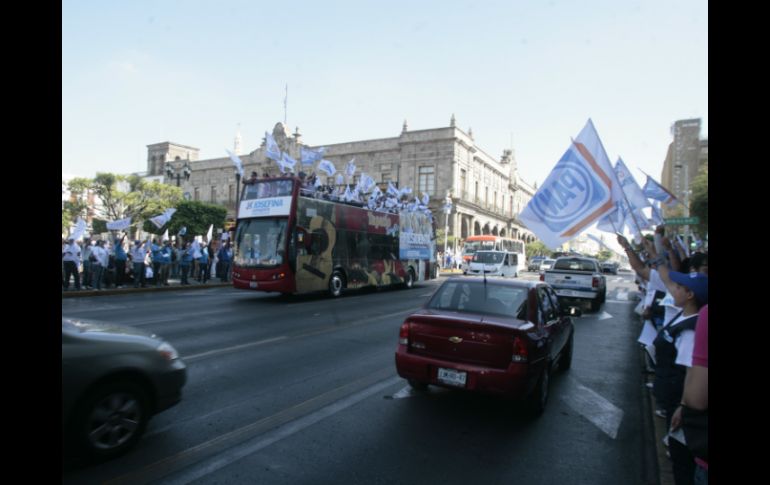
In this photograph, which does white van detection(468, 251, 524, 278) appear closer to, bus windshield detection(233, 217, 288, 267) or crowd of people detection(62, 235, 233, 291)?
crowd of people detection(62, 235, 233, 291)

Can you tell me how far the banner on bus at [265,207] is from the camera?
49.7 ft

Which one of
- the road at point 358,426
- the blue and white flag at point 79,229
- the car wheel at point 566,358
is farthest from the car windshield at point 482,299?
the blue and white flag at point 79,229

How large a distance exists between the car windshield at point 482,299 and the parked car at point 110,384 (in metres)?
Answer: 3.16

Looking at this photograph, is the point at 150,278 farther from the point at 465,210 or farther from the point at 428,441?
the point at 465,210

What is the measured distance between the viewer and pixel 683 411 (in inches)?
104

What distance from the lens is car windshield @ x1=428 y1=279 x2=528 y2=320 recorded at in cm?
564

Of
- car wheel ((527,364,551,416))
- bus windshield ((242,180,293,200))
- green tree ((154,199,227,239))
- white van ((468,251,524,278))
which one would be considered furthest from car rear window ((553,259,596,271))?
green tree ((154,199,227,239))

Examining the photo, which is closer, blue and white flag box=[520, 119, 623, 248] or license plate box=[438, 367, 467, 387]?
license plate box=[438, 367, 467, 387]

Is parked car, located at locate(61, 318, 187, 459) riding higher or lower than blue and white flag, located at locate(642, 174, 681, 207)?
lower

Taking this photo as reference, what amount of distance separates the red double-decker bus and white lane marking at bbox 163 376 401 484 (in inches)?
374

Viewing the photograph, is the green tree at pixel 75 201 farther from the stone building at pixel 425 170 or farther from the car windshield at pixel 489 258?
the car windshield at pixel 489 258

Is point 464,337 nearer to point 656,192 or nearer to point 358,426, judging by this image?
point 358,426

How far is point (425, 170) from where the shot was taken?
52.4 meters
